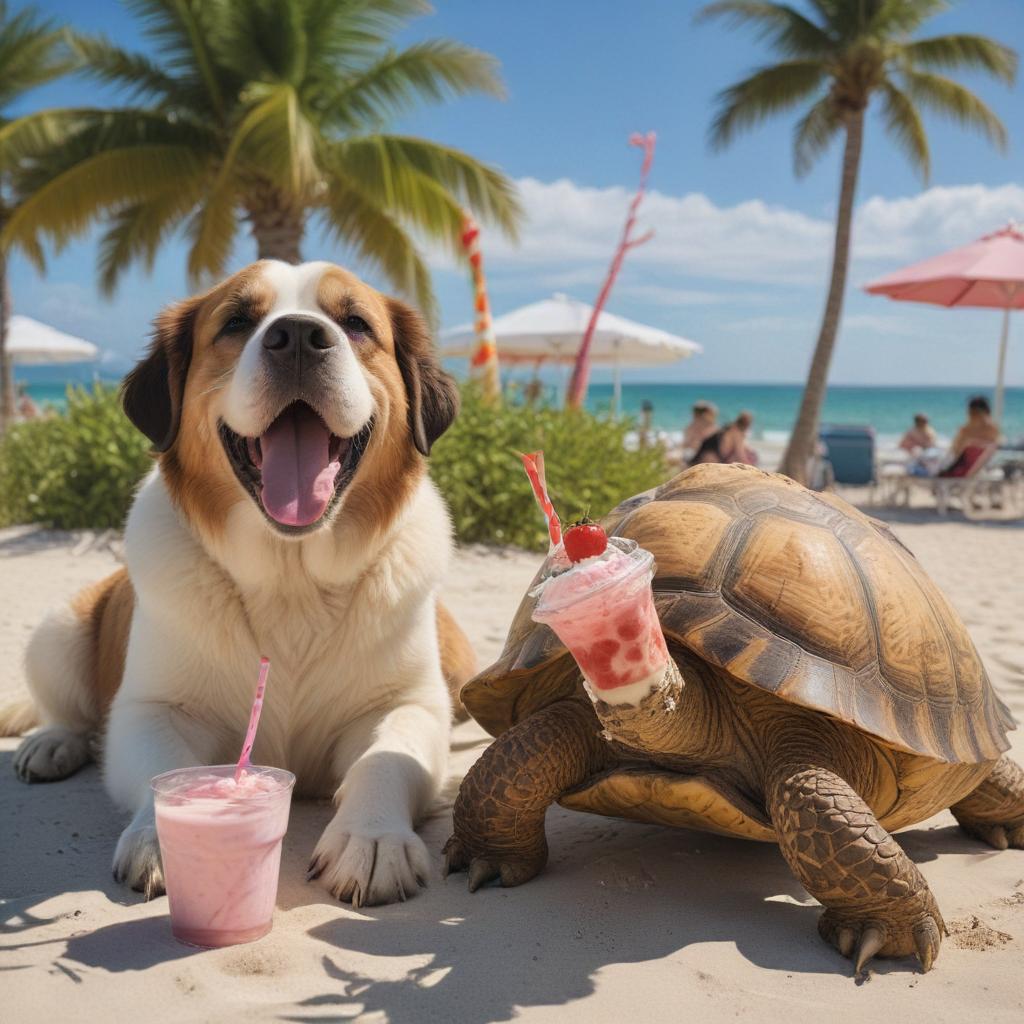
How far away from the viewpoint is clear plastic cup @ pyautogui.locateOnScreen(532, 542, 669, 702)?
198 cm

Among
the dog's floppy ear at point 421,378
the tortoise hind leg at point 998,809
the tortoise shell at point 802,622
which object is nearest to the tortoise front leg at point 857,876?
the tortoise shell at point 802,622

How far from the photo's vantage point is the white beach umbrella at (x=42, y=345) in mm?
32188

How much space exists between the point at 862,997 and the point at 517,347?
2122 cm

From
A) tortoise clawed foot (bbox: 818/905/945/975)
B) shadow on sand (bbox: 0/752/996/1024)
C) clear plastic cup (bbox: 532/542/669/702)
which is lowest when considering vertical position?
shadow on sand (bbox: 0/752/996/1024)

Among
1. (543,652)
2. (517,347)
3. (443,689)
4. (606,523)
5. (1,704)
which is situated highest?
(517,347)

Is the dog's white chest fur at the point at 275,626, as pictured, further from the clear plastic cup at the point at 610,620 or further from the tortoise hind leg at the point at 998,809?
the tortoise hind leg at the point at 998,809

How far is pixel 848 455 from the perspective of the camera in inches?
750

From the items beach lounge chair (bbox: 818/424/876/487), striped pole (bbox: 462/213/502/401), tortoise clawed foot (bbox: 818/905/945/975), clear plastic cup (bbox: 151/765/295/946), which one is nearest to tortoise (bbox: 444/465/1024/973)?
tortoise clawed foot (bbox: 818/905/945/975)

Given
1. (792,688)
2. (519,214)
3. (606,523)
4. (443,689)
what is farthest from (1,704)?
(519,214)

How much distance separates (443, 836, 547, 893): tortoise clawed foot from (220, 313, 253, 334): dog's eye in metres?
1.61

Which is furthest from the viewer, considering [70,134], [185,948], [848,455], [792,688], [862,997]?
[848,455]

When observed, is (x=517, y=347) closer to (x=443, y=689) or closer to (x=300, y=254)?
(x=300, y=254)

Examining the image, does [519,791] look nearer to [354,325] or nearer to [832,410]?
[354,325]

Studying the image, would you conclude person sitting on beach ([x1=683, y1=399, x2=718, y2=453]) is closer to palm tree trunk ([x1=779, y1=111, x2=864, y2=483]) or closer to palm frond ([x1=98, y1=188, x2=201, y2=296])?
palm tree trunk ([x1=779, y1=111, x2=864, y2=483])
